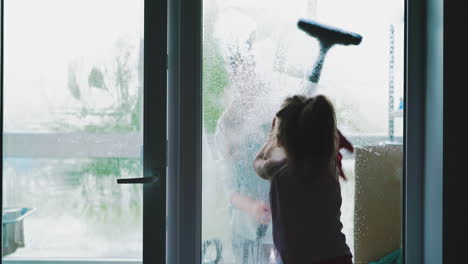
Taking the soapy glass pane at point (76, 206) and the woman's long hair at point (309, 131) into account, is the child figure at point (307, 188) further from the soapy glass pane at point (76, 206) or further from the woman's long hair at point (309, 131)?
the soapy glass pane at point (76, 206)

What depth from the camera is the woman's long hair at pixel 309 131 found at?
103 cm

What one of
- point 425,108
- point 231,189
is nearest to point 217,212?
point 231,189

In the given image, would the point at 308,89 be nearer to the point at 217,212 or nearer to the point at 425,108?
the point at 425,108

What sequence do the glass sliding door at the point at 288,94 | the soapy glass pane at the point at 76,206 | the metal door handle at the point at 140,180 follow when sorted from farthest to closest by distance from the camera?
1. the soapy glass pane at the point at 76,206
2. the glass sliding door at the point at 288,94
3. the metal door handle at the point at 140,180

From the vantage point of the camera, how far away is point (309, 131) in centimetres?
103

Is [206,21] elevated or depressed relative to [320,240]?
elevated

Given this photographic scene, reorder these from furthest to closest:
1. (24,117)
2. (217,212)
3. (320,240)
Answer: (24,117) → (217,212) → (320,240)

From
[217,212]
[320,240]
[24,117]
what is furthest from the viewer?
[24,117]

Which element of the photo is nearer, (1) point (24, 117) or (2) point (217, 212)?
(2) point (217, 212)

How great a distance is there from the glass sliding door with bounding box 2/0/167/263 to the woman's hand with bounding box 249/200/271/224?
29 centimetres

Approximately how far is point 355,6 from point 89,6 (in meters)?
0.84

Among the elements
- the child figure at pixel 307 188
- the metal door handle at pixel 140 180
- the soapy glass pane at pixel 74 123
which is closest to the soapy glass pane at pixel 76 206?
the soapy glass pane at pixel 74 123

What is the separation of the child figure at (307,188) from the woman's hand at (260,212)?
0.16 ft

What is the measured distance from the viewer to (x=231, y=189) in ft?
3.67
